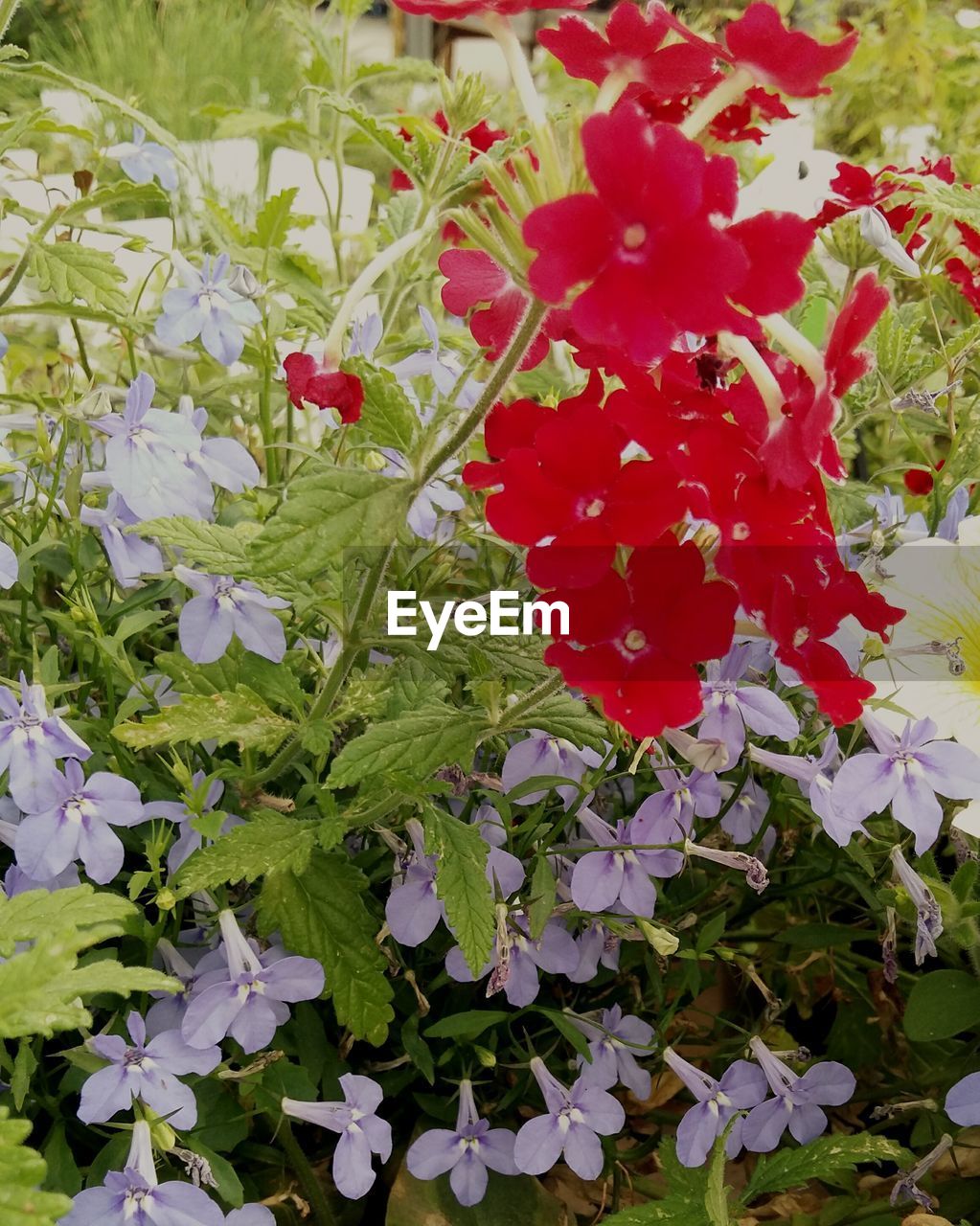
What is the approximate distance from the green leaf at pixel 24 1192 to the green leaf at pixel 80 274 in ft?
2.13

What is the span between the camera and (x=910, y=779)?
0.78 meters

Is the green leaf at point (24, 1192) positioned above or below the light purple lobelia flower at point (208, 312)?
below

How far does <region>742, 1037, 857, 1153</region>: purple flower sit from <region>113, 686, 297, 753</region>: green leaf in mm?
424

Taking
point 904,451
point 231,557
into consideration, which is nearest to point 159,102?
point 904,451

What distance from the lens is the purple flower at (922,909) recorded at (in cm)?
77

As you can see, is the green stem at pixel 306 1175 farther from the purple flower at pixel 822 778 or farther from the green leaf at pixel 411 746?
the purple flower at pixel 822 778

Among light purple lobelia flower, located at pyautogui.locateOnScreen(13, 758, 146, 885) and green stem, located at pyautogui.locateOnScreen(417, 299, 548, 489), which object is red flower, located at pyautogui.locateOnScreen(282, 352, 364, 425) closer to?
green stem, located at pyautogui.locateOnScreen(417, 299, 548, 489)

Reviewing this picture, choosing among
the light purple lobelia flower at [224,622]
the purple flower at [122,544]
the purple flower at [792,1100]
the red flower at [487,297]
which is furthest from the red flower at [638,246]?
the purple flower at [792,1100]

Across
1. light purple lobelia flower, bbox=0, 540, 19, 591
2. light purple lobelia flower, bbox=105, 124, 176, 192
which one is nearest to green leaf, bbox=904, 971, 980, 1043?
light purple lobelia flower, bbox=0, 540, 19, 591

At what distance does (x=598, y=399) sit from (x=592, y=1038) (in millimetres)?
492

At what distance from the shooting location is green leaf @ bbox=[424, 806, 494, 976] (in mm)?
707

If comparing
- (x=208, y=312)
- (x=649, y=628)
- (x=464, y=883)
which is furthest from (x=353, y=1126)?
(x=208, y=312)

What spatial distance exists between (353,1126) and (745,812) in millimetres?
365

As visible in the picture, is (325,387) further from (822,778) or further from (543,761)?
(822,778)
